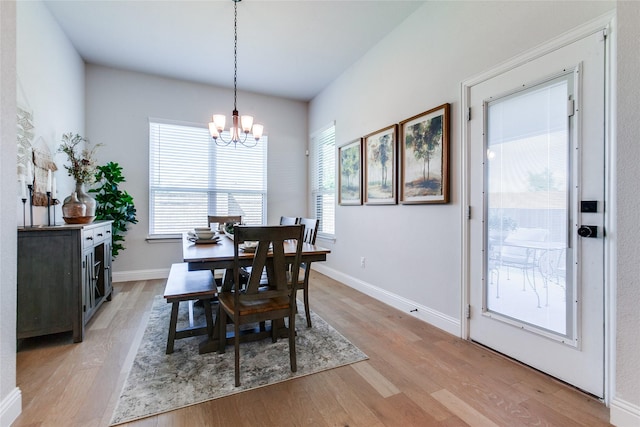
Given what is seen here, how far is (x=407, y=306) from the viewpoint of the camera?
286cm

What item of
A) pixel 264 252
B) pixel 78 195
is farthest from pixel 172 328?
pixel 78 195

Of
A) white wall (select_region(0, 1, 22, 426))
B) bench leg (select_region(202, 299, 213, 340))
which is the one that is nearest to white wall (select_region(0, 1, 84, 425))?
white wall (select_region(0, 1, 22, 426))

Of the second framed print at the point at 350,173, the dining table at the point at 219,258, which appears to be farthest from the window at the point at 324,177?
the dining table at the point at 219,258

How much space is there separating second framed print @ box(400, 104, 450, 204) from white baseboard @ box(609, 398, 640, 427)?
153 cm

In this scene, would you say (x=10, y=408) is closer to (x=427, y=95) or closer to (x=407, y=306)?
(x=407, y=306)

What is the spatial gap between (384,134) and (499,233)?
1.64 m

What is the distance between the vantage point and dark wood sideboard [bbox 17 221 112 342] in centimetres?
210

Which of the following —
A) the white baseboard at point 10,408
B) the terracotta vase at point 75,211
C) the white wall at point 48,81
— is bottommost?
the white baseboard at point 10,408

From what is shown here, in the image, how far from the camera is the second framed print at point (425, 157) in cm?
246

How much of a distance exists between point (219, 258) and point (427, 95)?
7.70 ft

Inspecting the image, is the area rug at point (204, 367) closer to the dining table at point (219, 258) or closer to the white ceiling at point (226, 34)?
the dining table at point (219, 258)

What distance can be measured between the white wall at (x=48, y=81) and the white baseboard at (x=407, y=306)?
3389mm

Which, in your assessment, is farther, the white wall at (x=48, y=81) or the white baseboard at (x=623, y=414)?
the white wall at (x=48, y=81)

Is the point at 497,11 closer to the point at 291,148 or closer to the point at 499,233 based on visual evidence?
the point at 499,233
